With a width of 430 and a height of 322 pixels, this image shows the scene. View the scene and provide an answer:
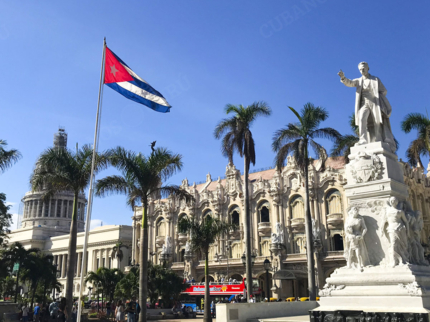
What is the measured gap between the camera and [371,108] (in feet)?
43.3

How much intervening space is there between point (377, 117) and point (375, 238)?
360cm

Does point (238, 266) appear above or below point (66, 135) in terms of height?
below

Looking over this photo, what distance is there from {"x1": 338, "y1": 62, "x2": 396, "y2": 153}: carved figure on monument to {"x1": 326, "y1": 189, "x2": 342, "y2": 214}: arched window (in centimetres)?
3743

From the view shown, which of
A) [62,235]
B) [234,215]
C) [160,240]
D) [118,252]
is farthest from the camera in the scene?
[62,235]

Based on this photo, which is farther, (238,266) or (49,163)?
(238,266)

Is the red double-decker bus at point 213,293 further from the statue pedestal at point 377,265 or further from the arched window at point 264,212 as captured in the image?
the statue pedestal at point 377,265

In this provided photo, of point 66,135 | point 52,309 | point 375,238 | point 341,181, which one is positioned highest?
point 66,135

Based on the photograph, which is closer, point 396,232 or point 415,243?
point 396,232

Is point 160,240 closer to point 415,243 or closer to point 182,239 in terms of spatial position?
point 182,239

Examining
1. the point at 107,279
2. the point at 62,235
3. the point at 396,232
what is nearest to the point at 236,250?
the point at 107,279

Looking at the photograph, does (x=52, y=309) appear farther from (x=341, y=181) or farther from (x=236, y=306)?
(x=341, y=181)

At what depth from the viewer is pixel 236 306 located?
45.6 feet

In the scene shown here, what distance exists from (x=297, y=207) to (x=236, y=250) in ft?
32.4

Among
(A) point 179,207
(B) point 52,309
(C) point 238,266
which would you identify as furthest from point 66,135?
(B) point 52,309
